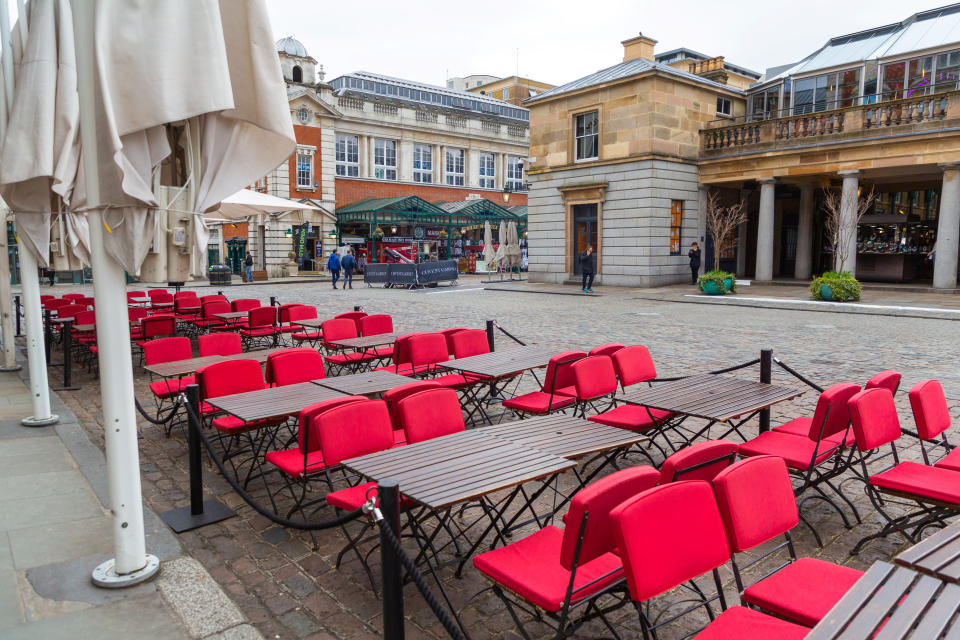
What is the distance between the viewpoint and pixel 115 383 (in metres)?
3.60

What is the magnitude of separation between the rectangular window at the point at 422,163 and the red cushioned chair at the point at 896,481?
159 ft

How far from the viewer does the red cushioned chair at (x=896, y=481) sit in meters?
3.83

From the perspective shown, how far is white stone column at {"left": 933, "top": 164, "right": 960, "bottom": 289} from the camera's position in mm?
21422

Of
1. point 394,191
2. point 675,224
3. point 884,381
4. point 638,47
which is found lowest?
point 884,381

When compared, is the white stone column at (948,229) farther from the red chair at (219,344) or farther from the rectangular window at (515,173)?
the rectangular window at (515,173)

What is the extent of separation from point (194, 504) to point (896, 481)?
4688 millimetres

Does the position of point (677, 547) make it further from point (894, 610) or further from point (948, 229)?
point (948, 229)

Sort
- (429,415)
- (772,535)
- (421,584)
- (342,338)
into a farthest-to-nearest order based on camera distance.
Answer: (342,338) → (429,415) → (772,535) → (421,584)

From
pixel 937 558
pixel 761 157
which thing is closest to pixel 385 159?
pixel 761 157

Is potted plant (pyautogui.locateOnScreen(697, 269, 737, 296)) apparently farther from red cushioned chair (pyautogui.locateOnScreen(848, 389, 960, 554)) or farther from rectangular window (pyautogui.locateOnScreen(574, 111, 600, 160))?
red cushioned chair (pyautogui.locateOnScreen(848, 389, 960, 554))

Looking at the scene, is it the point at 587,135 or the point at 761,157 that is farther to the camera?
the point at 587,135

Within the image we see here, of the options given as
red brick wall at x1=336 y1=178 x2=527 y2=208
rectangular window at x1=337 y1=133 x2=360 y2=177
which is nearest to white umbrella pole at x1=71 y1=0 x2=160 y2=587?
red brick wall at x1=336 y1=178 x2=527 y2=208

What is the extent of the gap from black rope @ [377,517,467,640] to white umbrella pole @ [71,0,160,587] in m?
1.85

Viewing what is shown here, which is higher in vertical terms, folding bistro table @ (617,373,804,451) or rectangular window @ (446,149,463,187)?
rectangular window @ (446,149,463,187)
